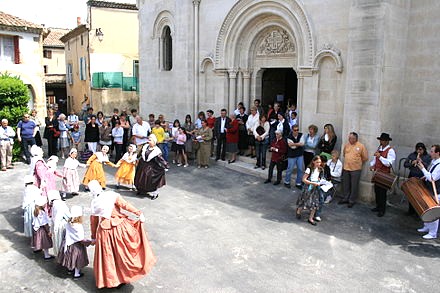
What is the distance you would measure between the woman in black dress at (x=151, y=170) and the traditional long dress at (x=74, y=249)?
Answer: 12.4 ft

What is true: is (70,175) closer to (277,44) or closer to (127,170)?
(127,170)

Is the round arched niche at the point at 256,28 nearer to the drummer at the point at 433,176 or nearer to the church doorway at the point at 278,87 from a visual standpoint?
the church doorway at the point at 278,87

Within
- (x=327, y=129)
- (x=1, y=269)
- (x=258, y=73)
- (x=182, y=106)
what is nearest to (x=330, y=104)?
(x=327, y=129)

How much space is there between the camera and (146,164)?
32.9 ft

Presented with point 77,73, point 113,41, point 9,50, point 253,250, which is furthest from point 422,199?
point 77,73

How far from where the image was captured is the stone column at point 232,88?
44.9 feet

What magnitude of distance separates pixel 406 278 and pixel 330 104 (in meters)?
5.40

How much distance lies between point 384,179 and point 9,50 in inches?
834

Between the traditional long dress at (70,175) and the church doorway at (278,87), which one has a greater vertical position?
the church doorway at (278,87)

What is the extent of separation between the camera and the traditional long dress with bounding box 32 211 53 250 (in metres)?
6.77

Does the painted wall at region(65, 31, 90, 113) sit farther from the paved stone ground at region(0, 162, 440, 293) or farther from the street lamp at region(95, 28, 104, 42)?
the paved stone ground at region(0, 162, 440, 293)

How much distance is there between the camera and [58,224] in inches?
248

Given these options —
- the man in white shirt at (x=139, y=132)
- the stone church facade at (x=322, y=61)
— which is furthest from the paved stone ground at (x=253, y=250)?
the man in white shirt at (x=139, y=132)

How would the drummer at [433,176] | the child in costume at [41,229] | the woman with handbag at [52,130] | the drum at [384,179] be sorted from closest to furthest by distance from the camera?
the child in costume at [41,229], the drummer at [433,176], the drum at [384,179], the woman with handbag at [52,130]
